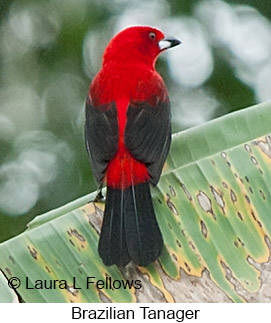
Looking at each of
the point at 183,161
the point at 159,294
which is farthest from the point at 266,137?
the point at 159,294

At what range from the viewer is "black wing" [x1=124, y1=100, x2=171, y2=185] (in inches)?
135

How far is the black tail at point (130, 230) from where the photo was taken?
2988 millimetres

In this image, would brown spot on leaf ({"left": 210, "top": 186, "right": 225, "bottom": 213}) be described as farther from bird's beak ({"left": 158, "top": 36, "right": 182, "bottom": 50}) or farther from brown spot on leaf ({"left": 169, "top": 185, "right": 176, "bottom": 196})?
bird's beak ({"left": 158, "top": 36, "right": 182, "bottom": 50})

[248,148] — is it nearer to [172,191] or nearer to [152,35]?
[172,191]

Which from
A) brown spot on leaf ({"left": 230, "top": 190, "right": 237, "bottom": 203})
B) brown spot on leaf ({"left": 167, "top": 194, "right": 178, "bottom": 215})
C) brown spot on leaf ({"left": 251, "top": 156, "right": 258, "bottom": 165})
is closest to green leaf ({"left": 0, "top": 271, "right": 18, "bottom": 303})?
brown spot on leaf ({"left": 167, "top": 194, "right": 178, "bottom": 215})

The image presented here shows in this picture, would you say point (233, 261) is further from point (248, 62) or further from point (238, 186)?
point (248, 62)

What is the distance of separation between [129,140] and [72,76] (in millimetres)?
3935

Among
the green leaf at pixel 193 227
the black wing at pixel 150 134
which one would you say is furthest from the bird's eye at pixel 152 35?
the green leaf at pixel 193 227

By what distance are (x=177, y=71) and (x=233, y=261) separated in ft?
11.0

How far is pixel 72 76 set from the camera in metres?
7.32

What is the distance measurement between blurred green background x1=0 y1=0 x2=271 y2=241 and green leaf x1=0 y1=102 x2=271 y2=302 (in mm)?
2348

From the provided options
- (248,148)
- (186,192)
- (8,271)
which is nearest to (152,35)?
(248,148)

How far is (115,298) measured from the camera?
113 inches

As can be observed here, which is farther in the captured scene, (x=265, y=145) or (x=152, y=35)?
(x=152, y=35)
